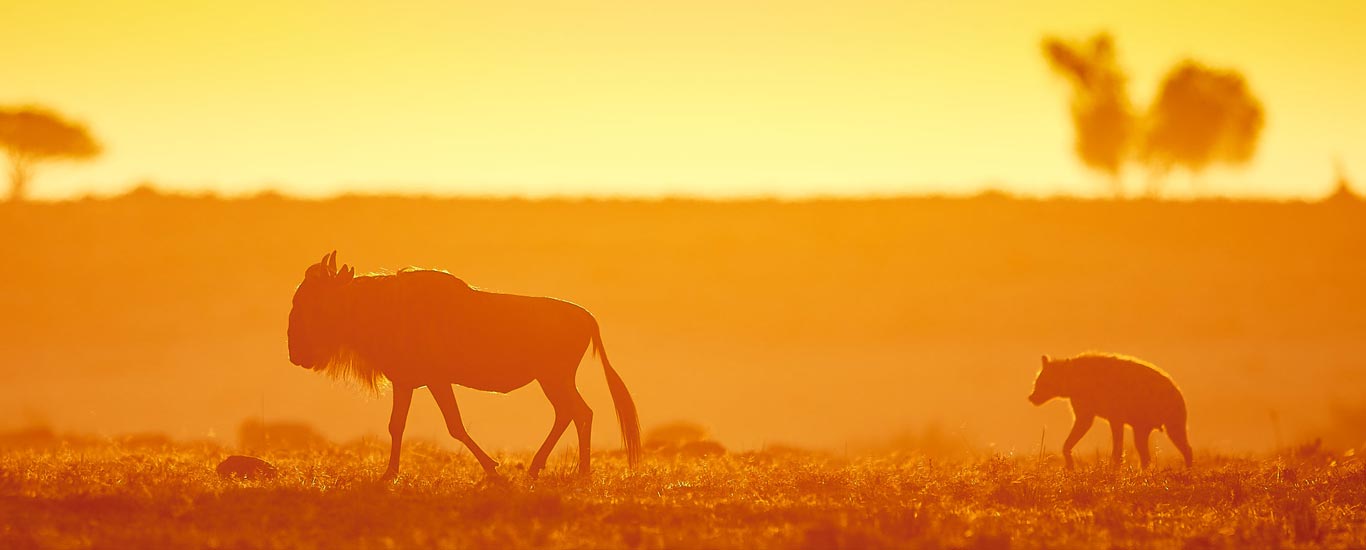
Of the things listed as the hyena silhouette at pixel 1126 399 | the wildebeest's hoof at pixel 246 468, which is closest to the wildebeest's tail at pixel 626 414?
the wildebeest's hoof at pixel 246 468

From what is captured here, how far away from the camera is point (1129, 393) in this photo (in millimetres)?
16312

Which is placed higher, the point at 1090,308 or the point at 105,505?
the point at 1090,308

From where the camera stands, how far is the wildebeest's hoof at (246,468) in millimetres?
12078

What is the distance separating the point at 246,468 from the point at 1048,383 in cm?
1037

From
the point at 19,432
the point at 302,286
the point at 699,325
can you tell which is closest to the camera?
the point at 302,286

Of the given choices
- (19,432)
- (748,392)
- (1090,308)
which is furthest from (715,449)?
(1090,308)

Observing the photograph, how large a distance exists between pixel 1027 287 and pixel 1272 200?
1675 centimetres

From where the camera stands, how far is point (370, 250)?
147ft

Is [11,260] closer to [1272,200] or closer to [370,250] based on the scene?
[370,250]

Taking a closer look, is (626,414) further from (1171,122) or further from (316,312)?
(1171,122)

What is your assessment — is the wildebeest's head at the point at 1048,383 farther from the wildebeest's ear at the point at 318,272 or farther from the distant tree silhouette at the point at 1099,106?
the distant tree silhouette at the point at 1099,106

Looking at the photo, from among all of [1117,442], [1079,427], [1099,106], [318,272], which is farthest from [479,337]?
[1099,106]

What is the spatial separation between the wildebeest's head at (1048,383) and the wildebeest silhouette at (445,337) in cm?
688

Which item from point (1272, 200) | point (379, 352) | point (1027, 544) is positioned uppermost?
point (1272, 200)
